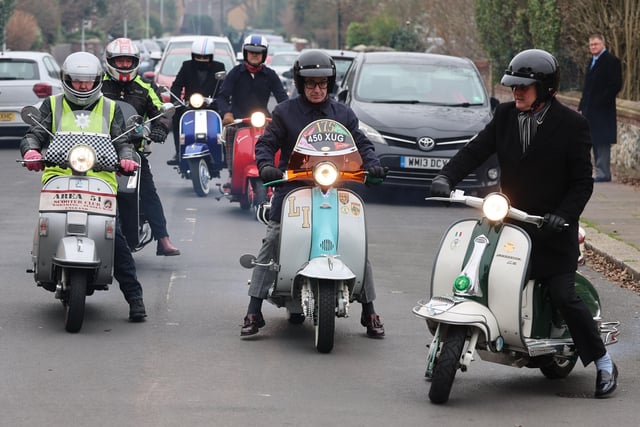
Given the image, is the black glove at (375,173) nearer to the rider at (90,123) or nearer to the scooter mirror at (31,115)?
the rider at (90,123)

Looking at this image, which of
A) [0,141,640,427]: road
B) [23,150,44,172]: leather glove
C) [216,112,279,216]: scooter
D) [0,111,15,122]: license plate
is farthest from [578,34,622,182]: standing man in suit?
[23,150,44,172]: leather glove

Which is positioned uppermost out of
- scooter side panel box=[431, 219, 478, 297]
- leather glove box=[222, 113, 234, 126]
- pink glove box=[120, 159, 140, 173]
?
pink glove box=[120, 159, 140, 173]

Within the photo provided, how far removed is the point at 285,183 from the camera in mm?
8688

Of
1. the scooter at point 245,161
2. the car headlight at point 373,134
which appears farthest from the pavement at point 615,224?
the scooter at point 245,161

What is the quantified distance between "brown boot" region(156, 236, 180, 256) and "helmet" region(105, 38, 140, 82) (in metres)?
1.46

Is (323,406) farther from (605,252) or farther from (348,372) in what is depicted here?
(605,252)

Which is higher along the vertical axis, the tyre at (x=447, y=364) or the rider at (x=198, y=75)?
the rider at (x=198, y=75)

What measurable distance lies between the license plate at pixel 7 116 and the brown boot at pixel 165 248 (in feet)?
40.2

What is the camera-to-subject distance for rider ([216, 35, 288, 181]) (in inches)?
585

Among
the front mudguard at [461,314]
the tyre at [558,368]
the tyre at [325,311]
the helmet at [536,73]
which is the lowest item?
the tyre at [558,368]

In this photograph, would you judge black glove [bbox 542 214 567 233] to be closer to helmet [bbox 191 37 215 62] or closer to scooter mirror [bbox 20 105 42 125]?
scooter mirror [bbox 20 105 42 125]

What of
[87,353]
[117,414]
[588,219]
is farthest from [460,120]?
[117,414]

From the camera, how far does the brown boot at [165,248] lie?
11797mm

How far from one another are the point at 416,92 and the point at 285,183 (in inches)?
361
